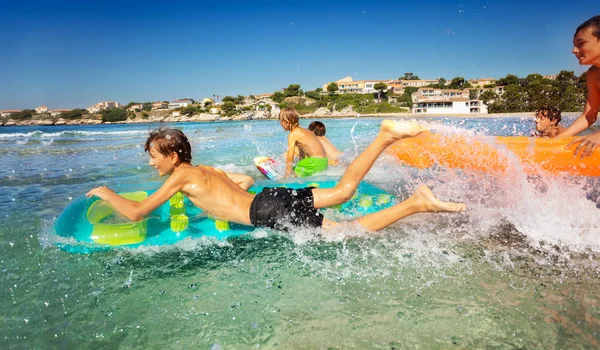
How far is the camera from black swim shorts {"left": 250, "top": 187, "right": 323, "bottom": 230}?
3.13 meters

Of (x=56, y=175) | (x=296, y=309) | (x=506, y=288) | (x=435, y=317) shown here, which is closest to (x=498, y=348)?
(x=435, y=317)

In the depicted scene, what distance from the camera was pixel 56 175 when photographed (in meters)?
7.64

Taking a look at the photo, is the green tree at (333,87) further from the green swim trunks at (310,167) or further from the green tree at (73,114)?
the green swim trunks at (310,167)

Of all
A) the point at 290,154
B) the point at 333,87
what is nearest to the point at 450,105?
the point at 333,87

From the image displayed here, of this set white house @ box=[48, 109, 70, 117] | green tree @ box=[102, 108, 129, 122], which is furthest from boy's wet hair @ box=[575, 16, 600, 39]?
white house @ box=[48, 109, 70, 117]

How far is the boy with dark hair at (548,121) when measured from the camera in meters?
5.85

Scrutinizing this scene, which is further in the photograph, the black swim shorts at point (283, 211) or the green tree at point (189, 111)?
the green tree at point (189, 111)

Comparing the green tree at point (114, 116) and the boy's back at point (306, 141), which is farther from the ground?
the green tree at point (114, 116)

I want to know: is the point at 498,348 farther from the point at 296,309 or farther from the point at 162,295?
the point at 162,295

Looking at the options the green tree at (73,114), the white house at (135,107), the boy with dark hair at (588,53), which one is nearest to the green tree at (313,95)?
the white house at (135,107)

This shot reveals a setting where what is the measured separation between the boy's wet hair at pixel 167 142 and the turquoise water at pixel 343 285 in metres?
0.79

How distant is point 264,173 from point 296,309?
4094 mm

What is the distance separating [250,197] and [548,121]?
502cm

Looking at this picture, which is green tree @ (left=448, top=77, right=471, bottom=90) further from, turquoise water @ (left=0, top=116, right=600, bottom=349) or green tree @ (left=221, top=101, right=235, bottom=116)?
turquoise water @ (left=0, top=116, right=600, bottom=349)
